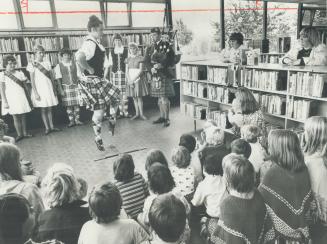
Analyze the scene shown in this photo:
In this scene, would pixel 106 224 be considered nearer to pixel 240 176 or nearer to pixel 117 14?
pixel 240 176

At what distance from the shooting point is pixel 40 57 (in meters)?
5.68

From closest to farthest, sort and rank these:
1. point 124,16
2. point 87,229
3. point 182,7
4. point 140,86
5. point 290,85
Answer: point 87,229 → point 290,85 → point 140,86 → point 124,16 → point 182,7

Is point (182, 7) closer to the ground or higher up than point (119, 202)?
higher up

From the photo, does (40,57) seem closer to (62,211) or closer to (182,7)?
(182,7)

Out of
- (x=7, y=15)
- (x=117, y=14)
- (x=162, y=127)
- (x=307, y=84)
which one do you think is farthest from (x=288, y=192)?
(x=117, y=14)

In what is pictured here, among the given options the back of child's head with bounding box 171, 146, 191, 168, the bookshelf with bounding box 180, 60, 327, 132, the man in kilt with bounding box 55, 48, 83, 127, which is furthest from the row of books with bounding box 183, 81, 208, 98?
the back of child's head with bounding box 171, 146, 191, 168

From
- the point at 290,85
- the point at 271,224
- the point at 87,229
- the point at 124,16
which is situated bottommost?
the point at 271,224

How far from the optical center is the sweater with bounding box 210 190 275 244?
1764 millimetres

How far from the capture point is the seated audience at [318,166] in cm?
209

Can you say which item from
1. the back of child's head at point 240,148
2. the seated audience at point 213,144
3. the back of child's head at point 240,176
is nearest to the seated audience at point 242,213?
the back of child's head at point 240,176

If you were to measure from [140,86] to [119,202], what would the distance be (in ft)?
Result: 16.3

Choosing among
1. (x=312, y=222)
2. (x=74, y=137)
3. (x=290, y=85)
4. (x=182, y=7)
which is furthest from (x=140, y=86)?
(x=312, y=222)

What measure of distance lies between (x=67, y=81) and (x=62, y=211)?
184 inches

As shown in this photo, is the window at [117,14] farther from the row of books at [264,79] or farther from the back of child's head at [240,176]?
the back of child's head at [240,176]
